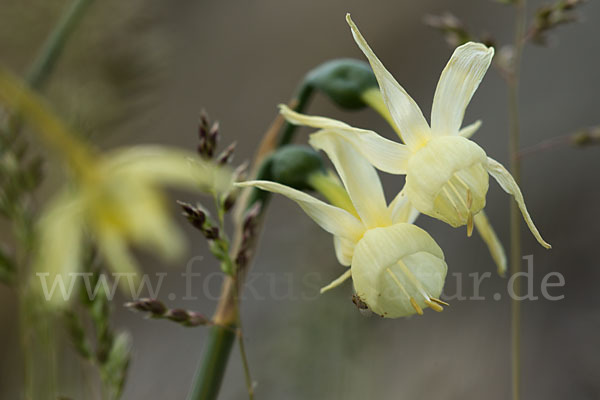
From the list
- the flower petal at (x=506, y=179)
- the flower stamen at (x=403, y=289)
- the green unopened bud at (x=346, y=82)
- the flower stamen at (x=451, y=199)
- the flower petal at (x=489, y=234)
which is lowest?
the flower stamen at (x=403, y=289)

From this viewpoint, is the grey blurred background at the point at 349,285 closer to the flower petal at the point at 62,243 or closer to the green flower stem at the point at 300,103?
the flower petal at the point at 62,243

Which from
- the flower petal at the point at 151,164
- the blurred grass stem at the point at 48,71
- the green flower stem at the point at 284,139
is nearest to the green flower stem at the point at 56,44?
the blurred grass stem at the point at 48,71

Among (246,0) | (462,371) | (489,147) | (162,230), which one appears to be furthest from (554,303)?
(246,0)

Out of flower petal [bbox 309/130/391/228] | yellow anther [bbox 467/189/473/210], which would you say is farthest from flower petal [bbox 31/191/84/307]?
yellow anther [bbox 467/189/473/210]

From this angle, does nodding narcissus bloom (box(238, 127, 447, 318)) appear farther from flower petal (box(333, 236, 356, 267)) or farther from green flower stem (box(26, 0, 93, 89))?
green flower stem (box(26, 0, 93, 89))

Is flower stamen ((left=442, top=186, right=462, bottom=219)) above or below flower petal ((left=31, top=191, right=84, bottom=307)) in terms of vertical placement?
above

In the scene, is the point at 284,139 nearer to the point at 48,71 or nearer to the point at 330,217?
the point at 330,217

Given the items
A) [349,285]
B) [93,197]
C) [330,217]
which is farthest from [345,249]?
[349,285]
